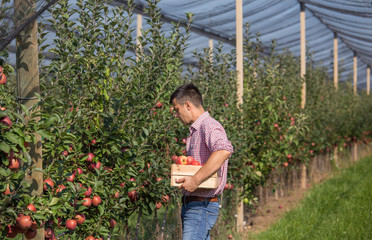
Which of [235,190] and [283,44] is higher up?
[283,44]

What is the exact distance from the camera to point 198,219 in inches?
109

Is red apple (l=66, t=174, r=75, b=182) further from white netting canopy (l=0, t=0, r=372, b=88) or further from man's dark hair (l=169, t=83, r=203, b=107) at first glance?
white netting canopy (l=0, t=0, r=372, b=88)

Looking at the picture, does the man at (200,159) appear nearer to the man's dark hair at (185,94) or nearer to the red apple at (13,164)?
the man's dark hair at (185,94)

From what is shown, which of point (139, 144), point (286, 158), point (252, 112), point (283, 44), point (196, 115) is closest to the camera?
point (196, 115)

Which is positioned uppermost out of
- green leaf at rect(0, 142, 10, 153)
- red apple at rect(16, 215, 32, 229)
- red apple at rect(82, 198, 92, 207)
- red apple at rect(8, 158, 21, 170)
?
green leaf at rect(0, 142, 10, 153)

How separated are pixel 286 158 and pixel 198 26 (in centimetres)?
393

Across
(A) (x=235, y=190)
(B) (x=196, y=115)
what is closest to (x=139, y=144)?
(B) (x=196, y=115)

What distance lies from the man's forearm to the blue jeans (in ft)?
0.88

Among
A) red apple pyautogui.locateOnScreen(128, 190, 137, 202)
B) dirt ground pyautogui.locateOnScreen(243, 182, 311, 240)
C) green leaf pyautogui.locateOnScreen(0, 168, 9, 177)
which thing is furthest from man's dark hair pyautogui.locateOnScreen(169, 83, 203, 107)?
dirt ground pyautogui.locateOnScreen(243, 182, 311, 240)

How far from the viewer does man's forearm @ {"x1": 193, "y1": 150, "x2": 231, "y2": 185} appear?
257 centimetres

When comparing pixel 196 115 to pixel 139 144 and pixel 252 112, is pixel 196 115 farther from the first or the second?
pixel 252 112

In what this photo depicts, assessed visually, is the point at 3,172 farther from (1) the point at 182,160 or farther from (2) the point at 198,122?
(2) the point at 198,122

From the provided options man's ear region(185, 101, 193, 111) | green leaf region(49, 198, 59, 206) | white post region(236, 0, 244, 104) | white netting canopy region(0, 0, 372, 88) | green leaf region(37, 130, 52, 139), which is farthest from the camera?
white netting canopy region(0, 0, 372, 88)

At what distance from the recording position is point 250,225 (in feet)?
22.1
